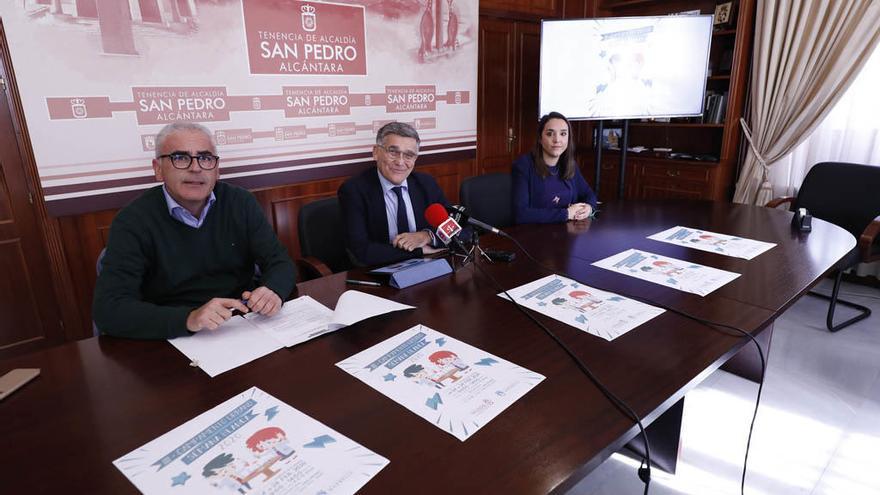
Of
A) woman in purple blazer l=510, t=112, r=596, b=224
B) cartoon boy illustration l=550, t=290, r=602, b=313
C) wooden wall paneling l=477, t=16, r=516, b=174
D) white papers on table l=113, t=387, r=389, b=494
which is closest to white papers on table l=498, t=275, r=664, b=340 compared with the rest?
cartoon boy illustration l=550, t=290, r=602, b=313

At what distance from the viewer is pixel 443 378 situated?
40.1 inches

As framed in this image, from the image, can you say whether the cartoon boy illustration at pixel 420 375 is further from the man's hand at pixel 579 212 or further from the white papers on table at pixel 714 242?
the man's hand at pixel 579 212

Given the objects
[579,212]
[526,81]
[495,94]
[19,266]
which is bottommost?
[19,266]

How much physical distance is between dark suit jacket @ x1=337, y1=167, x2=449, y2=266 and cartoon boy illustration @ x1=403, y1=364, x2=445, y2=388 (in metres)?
0.80

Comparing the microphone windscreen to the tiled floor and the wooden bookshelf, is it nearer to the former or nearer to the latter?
the tiled floor

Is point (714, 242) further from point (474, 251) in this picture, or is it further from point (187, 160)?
point (187, 160)

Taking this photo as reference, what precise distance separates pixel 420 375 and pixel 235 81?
2.37 m

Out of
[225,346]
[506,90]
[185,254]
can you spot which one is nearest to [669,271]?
[225,346]

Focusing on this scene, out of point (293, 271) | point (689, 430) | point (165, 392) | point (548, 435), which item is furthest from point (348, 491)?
point (689, 430)

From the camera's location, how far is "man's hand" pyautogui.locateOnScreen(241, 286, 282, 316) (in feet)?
4.27

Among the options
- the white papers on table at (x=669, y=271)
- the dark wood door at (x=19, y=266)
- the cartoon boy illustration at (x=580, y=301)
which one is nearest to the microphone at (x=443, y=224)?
the cartoon boy illustration at (x=580, y=301)

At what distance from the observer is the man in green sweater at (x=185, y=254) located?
4.00 ft

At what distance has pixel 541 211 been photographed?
2.34 m

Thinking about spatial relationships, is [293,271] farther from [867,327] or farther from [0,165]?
[867,327]
